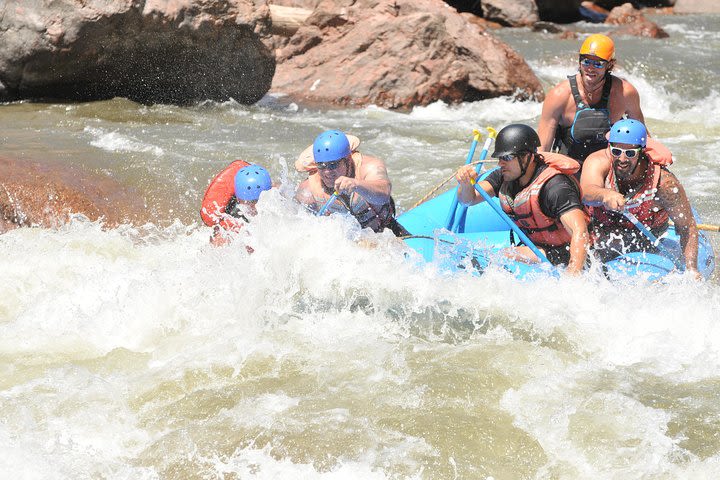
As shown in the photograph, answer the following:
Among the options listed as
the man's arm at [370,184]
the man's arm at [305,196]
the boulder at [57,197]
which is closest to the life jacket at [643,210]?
the man's arm at [370,184]

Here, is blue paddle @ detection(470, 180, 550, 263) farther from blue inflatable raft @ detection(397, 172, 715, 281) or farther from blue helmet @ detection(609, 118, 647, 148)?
blue helmet @ detection(609, 118, 647, 148)

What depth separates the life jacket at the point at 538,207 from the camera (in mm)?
5383

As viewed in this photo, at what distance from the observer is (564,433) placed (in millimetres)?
4301

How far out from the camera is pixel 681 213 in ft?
17.9

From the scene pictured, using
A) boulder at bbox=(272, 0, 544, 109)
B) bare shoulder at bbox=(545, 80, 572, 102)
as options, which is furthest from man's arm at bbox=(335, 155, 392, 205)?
boulder at bbox=(272, 0, 544, 109)

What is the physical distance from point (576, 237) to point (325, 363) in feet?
5.18

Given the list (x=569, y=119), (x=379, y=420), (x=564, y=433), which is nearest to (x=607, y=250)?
(x=569, y=119)

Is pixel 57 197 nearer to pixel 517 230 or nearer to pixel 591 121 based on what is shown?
pixel 517 230

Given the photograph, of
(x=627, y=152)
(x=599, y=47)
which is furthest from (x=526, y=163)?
(x=599, y=47)

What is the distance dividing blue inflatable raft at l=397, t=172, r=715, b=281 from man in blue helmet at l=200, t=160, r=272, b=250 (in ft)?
3.36

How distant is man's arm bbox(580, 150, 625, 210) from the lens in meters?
5.23

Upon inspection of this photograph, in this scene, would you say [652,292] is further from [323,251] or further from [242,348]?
[242,348]

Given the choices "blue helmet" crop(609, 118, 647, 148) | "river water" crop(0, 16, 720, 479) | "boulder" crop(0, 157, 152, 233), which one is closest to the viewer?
"river water" crop(0, 16, 720, 479)

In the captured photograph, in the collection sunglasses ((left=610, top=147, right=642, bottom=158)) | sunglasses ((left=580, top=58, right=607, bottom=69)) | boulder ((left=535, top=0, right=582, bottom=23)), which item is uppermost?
sunglasses ((left=580, top=58, right=607, bottom=69))
